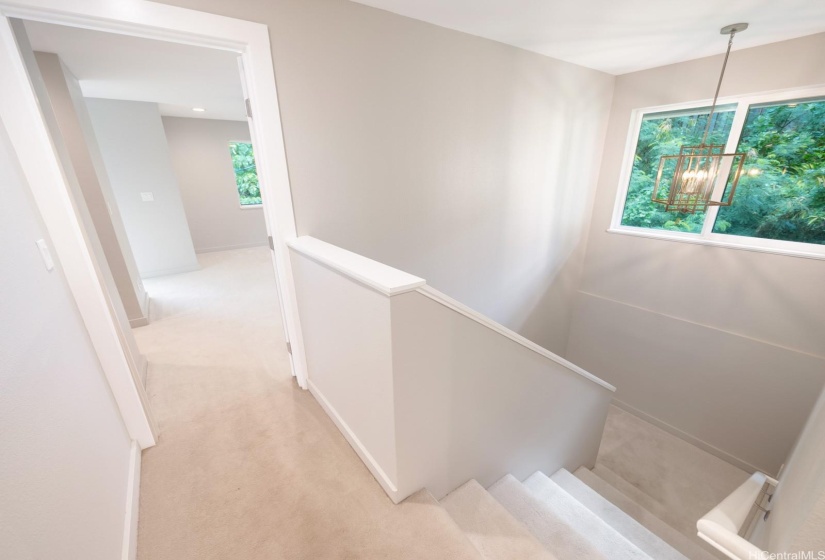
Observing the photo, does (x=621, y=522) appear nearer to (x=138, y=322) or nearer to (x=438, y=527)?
(x=438, y=527)

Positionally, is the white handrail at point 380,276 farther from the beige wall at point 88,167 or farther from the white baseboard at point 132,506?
the beige wall at point 88,167

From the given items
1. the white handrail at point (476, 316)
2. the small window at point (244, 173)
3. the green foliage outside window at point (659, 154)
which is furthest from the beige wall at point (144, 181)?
the green foliage outside window at point (659, 154)

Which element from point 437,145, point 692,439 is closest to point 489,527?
point 437,145

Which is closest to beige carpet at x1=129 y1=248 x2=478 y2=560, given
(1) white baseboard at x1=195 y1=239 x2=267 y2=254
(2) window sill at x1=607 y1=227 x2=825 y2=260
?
(2) window sill at x1=607 y1=227 x2=825 y2=260

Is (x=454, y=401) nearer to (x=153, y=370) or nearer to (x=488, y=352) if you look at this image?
(x=488, y=352)

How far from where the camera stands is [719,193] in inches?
111

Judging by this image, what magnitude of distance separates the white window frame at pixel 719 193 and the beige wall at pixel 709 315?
6 centimetres

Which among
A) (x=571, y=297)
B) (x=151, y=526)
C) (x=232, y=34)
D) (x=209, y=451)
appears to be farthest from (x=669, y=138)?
(x=151, y=526)

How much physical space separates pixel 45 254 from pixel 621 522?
3.20 m

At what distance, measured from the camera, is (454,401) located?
4.63 feet

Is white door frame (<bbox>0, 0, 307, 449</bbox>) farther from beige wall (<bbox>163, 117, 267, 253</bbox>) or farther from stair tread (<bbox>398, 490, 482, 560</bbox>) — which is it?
beige wall (<bbox>163, 117, 267, 253</bbox>)

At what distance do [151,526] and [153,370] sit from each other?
1.47 meters

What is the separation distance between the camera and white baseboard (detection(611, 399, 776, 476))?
3.01m

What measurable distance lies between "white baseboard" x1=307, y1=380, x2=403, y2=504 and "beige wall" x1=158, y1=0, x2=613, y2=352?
1007mm
